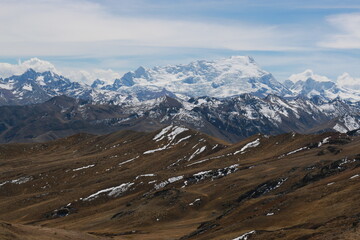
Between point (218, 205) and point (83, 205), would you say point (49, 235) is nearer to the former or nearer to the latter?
point (218, 205)

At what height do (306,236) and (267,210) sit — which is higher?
(306,236)

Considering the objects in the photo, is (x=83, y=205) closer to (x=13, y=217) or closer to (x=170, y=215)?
(x=13, y=217)

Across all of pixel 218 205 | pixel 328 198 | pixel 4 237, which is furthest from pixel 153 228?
pixel 4 237

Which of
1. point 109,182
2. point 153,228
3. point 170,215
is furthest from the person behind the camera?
point 109,182

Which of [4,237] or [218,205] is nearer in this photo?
Result: [4,237]

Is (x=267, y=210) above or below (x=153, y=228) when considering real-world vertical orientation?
above

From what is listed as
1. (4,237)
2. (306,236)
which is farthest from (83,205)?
(306,236)

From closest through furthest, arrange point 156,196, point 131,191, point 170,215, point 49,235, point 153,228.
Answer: point 49,235 → point 153,228 → point 170,215 → point 156,196 → point 131,191

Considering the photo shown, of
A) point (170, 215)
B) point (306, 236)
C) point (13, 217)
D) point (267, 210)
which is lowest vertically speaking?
point (13, 217)

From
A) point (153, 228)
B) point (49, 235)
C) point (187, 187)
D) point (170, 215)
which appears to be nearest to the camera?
point (49, 235)
